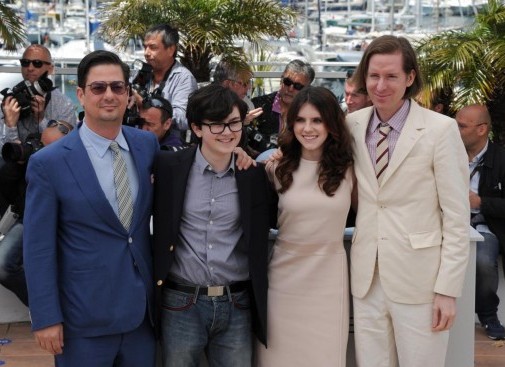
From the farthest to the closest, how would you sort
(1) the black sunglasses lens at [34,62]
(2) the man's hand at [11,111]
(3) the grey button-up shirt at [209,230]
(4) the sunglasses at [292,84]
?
(1) the black sunglasses lens at [34,62], (4) the sunglasses at [292,84], (2) the man's hand at [11,111], (3) the grey button-up shirt at [209,230]

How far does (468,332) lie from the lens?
4301mm

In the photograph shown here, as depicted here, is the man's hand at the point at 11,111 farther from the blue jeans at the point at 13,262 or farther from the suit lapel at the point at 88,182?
the suit lapel at the point at 88,182

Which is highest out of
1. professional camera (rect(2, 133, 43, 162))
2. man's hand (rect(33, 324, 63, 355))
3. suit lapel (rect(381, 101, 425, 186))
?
suit lapel (rect(381, 101, 425, 186))

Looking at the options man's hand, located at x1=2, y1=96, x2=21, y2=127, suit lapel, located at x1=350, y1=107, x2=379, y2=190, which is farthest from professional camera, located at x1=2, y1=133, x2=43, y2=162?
suit lapel, located at x1=350, y1=107, x2=379, y2=190

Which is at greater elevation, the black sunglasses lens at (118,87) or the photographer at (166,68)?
the photographer at (166,68)

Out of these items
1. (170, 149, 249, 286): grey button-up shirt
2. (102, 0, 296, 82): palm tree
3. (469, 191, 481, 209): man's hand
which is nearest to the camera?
(170, 149, 249, 286): grey button-up shirt

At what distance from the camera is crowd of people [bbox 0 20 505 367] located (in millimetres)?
3598

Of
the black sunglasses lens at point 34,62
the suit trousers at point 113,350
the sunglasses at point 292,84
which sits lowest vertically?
the suit trousers at point 113,350

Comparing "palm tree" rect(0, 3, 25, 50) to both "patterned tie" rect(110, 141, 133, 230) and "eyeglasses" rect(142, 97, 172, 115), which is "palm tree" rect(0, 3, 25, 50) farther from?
"patterned tie" rect(110, 141, 133, 230)

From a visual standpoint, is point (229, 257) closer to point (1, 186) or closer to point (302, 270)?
point (302, 270)

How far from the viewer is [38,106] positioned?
6.62m

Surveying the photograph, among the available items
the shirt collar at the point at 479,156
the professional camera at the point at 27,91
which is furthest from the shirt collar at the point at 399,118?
the professional camera at the point at 27,91

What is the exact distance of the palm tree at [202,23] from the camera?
7.96 meters

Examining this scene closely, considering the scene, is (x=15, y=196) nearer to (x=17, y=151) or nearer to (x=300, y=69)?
(x=17, y=151)
